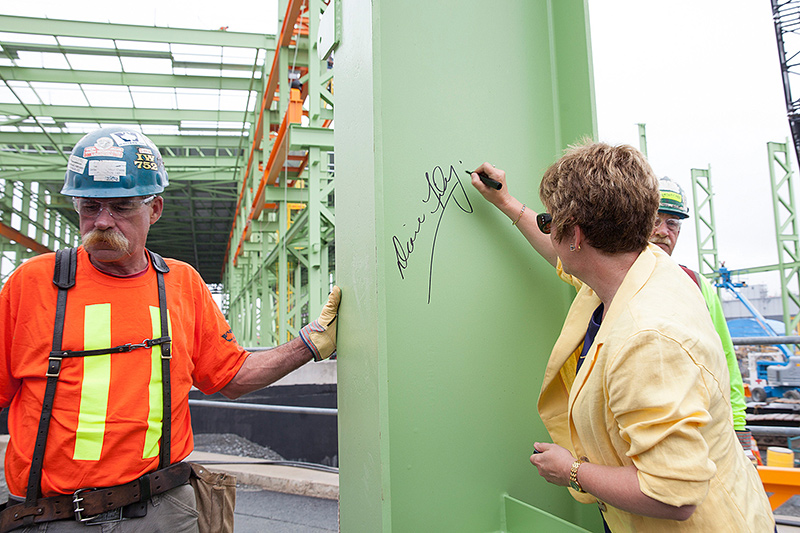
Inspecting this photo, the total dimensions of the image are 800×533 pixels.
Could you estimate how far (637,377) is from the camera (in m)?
1.10

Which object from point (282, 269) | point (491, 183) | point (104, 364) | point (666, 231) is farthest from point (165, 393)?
point (282, 269)

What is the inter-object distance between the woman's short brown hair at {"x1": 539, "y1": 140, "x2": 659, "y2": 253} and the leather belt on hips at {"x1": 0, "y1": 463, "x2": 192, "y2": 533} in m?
1.55

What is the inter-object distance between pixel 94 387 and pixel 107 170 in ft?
2.43

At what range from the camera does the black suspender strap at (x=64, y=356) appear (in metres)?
1.59

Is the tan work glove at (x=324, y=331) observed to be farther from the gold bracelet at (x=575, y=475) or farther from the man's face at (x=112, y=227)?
the gold bracelet at (x=575, y=475)

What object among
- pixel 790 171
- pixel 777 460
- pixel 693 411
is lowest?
pixel 777 460

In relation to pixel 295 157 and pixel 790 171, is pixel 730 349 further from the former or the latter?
pixel 790 171

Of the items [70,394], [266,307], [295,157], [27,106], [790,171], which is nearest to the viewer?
[70,394]

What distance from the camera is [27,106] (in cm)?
1438

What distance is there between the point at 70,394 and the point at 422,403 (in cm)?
114

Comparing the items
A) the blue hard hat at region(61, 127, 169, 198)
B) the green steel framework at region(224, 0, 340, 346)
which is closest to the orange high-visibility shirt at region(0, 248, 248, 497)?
the blue hard hat at region(61, 127, 169, 198)

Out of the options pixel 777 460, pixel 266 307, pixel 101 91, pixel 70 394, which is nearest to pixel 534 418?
pixel 70 394

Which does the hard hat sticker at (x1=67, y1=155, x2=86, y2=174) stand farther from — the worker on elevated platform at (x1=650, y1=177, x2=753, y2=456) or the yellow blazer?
the worker on elevated platform at (x1=650, y1=177, x2=753, y2=456)

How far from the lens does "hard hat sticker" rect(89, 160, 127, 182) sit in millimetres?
1776
